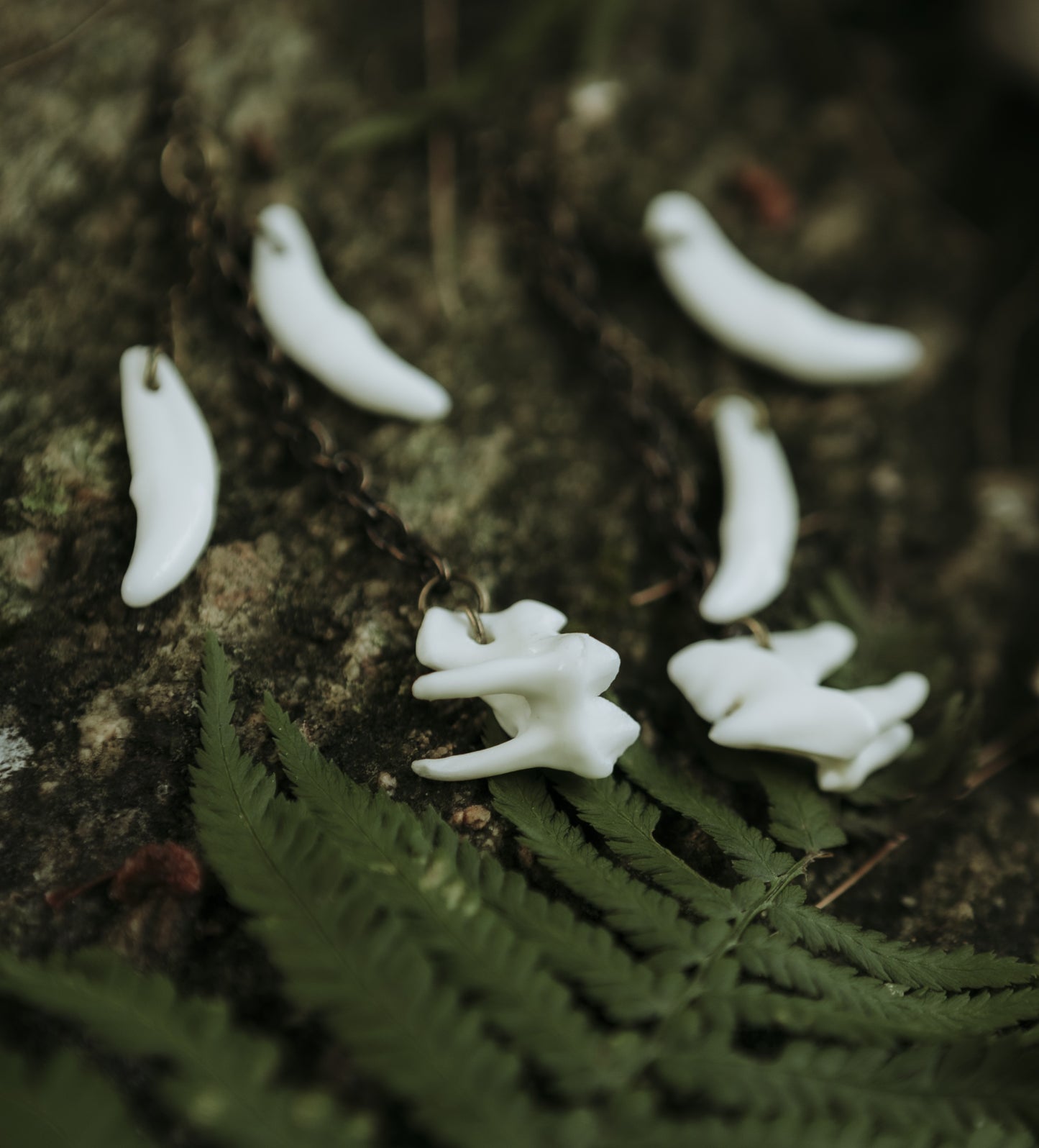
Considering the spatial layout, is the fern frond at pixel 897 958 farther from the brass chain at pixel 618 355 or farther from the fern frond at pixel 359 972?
the brass chain at pixel 618 355

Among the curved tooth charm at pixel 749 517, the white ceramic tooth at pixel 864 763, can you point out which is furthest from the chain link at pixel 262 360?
the white ceramic tooth at pixel 864 763

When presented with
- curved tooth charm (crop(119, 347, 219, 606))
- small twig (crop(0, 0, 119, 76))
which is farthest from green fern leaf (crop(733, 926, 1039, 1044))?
small twig (crop(0, 0, 119, 76))

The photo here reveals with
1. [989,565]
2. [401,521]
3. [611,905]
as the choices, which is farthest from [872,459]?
[611,905]

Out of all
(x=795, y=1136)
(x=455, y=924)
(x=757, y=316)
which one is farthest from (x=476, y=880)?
(x=757, y=316)

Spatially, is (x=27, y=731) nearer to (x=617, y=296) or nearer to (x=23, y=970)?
(x=23, y=970)

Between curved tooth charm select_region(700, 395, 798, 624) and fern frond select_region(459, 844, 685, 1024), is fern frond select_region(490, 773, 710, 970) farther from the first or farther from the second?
curved tooth charm select_region(700, 395, 798, 624)

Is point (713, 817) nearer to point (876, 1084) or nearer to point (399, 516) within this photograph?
point (876, 1084)

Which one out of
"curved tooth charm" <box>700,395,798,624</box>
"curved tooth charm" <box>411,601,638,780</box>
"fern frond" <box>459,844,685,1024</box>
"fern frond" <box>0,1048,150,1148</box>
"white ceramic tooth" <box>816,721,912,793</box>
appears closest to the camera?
"fern frond" <box>0,1048,150,1148</box>

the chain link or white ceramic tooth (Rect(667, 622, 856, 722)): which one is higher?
the chain link

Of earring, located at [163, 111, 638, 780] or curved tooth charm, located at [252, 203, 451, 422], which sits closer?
earring, located at [163, 111, 638, 780]
